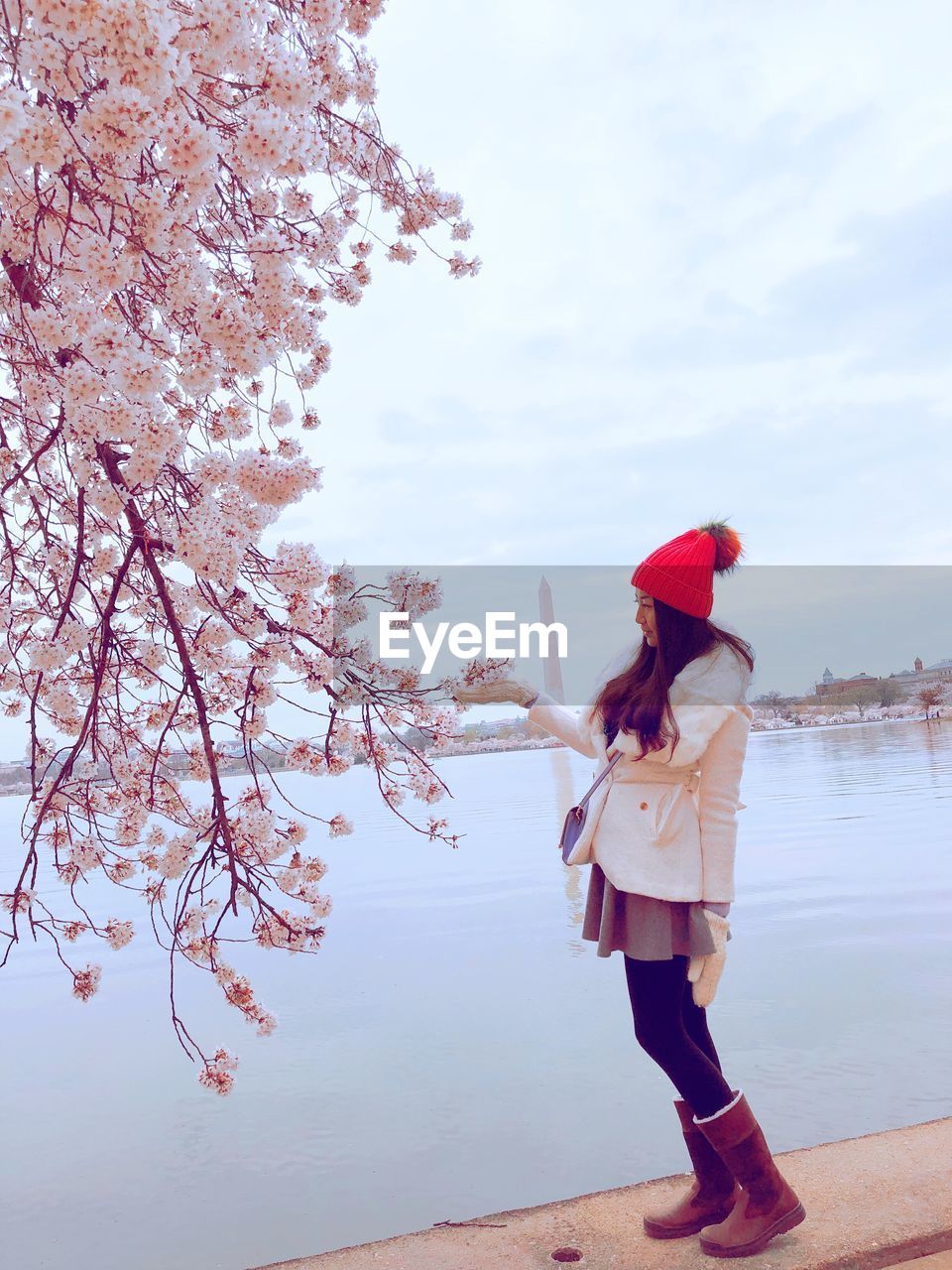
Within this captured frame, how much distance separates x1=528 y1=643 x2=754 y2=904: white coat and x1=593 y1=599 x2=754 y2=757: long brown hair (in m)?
0.02

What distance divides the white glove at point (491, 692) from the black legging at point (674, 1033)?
0.54m

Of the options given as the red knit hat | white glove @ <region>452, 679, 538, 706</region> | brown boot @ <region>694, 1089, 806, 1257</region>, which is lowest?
brown boot @ <region>694, 1089, 806, 1257</region>

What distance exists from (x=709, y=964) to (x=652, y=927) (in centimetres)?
14

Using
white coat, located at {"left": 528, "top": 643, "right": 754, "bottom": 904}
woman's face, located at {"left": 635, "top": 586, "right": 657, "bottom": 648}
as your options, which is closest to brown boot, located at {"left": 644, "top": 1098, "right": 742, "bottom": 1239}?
white coat, located at {"left": 528, "top": 643, "right": 754, "bottom": 904}

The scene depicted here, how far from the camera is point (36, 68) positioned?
51.6 inches

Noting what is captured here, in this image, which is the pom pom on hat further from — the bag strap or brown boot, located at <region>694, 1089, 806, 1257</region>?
brown boot, located at <region>694, 1089, 806, 1257</region>

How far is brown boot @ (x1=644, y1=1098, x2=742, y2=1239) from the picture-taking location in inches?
75.9

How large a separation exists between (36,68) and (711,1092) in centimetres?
189

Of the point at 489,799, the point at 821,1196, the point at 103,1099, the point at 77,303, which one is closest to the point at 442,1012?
the point at 103,1099

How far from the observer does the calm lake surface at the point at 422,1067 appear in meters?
2.57

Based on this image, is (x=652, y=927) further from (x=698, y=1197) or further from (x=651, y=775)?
(x=698, y=1197)

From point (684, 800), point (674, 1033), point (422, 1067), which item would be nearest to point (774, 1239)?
point (674, 1033)

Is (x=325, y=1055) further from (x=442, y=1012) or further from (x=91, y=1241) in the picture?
(x=91, y=1241)

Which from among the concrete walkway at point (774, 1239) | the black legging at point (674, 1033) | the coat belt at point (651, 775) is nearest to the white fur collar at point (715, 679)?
the coat belt at point (651, 775)
